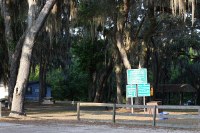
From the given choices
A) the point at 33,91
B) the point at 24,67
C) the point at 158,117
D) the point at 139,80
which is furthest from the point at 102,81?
the point at 158,117

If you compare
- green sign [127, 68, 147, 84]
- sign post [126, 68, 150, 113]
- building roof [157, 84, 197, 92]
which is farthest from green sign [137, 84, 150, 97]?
building roof [157, 84, 197, 92]

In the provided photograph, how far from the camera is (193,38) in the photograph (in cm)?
4025

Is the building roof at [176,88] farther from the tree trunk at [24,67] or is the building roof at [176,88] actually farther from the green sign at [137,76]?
the tree trunk at [24,67]

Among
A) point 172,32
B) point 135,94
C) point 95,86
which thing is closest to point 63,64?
point 95,86

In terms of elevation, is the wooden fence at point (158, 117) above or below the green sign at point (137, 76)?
below

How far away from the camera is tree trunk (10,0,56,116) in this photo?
70.0ft

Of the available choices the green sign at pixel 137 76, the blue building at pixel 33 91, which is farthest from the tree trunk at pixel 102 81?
the green sign at pixel 137 76

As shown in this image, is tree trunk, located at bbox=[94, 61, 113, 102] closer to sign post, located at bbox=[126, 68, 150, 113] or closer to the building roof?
the building roof

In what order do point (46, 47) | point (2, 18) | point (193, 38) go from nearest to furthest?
point (2, 18)
point (193, 38)
point (46, 47)

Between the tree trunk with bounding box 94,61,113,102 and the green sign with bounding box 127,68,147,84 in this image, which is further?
the tree trunk with bounding box 94,61,113,102

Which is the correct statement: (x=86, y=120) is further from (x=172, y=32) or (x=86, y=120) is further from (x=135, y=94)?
(x=172, y=32)

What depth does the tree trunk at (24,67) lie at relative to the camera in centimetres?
2133

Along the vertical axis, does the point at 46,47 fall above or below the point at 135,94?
above

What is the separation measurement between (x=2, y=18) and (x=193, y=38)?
19095mm
